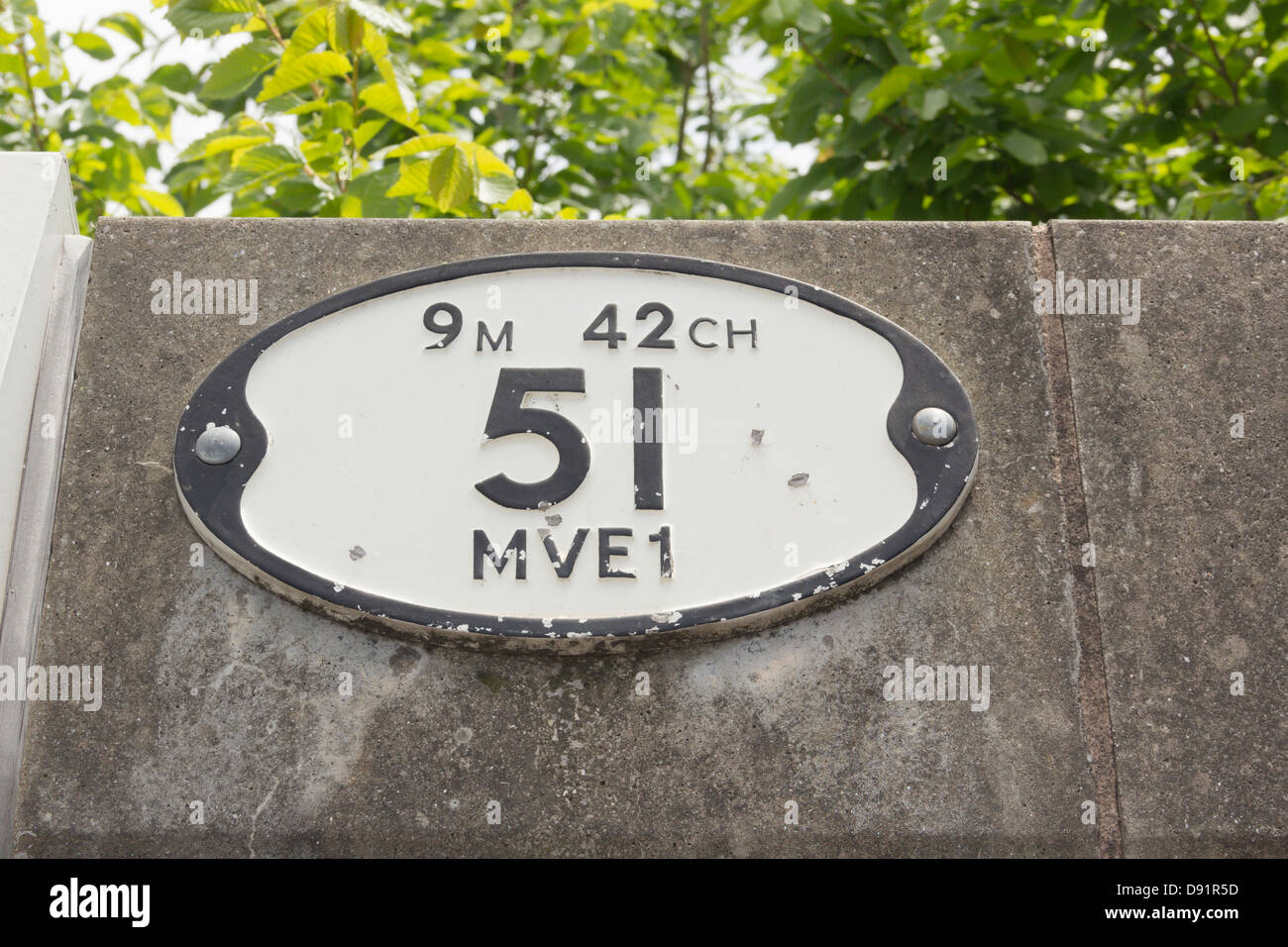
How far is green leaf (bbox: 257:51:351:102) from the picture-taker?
10.1 ft

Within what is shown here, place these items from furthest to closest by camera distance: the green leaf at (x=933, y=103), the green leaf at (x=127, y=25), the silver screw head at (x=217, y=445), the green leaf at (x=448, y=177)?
1. the green leaf at (x=127, y=25)
2. the green leaf at (x=933, y=103)
3. the green leaf at (x=448, y=177)
4. the silver screw head at (x=217, y=445)

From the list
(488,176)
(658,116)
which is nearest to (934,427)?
(488,176)

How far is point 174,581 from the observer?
87.9 inches

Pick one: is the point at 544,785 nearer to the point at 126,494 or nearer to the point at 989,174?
the point at 126,494

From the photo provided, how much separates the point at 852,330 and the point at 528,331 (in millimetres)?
672

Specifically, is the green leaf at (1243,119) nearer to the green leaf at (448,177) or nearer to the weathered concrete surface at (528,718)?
the weathered concrete surface at (528,718)

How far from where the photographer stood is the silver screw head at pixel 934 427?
2.27 meters

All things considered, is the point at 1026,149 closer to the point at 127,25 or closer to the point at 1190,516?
the point at 1190,516

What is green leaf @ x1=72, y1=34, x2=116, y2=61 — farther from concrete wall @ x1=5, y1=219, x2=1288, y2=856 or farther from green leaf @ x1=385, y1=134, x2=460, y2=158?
concrete wall @ x1=5, y1=219, x2=1288, y2=856

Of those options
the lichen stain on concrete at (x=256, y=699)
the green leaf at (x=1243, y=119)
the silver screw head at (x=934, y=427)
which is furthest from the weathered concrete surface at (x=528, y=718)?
the green leaf at (x=1243, y=119)

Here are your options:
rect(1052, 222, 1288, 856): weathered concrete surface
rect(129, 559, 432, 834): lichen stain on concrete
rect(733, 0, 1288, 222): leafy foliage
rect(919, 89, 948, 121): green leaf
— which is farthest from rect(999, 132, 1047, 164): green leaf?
rect(129, 559, 432, 834): lichen stain on concrete

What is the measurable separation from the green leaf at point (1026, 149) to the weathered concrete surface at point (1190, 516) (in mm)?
1344
